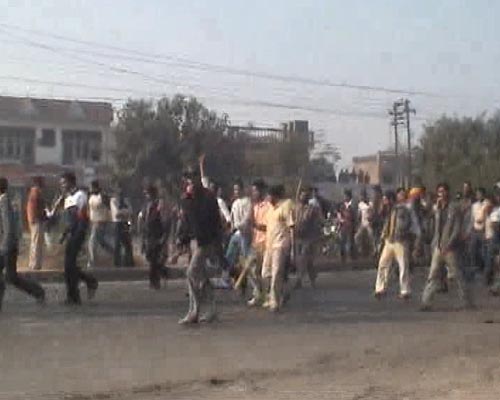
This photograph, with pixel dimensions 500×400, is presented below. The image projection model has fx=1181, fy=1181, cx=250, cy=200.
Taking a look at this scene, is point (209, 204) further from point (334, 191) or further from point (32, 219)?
point (334, 191)

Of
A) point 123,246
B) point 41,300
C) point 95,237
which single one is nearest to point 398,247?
point 41,300

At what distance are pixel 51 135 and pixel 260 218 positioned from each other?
64.7 meters

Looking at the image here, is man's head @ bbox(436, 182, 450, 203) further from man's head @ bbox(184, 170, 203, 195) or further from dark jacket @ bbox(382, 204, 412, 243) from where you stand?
man's head @ bbox(184, 170, 203, 195)

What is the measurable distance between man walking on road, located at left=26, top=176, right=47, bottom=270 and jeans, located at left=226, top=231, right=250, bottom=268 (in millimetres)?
4451

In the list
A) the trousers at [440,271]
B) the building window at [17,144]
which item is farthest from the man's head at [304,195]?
the building window at [17,144]

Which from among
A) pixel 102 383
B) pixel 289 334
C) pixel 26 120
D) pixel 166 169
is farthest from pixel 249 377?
pixel 26 120

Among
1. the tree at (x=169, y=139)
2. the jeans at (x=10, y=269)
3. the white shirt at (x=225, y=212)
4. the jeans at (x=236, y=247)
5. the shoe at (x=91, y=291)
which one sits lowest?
the shoe at (x=91, y=291)

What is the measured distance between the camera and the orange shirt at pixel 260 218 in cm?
1519

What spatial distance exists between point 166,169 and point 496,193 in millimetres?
44214

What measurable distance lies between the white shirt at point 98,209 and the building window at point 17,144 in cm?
5561

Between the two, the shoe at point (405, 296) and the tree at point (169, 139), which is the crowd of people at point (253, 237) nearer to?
the shoe at point (405, 296)

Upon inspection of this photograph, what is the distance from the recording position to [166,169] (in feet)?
208

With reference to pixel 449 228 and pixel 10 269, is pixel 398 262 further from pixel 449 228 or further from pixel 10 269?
pixel 10 269

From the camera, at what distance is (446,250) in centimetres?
1525
